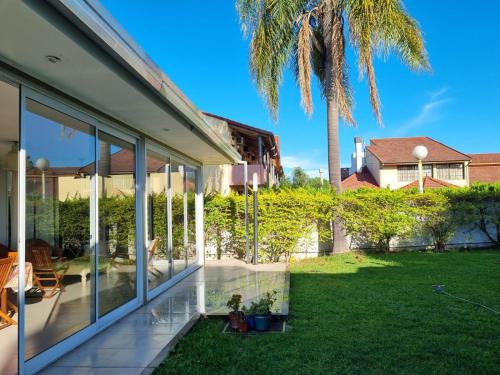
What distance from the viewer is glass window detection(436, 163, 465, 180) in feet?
92.3

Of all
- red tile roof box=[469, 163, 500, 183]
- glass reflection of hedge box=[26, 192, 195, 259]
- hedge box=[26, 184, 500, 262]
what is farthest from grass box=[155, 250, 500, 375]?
red tile roof box=[469, 163, 500, 183]

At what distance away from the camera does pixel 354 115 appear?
1207 centimetres

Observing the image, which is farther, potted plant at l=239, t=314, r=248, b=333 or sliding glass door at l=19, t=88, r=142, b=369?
potted plant at l=239, t=314, r=248, b=333

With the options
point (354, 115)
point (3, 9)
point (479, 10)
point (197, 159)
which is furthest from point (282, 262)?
point (479, 10)

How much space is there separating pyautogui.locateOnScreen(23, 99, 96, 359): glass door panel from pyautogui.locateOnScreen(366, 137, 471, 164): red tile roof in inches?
1035

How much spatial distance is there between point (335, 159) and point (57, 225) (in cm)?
909

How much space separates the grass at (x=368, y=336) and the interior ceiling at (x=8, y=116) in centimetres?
324

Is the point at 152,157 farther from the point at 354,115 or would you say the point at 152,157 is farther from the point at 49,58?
the point at 354,115

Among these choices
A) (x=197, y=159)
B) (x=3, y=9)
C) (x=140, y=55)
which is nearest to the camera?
(x=3, y=9)

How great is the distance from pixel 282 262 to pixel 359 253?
2.36 meters

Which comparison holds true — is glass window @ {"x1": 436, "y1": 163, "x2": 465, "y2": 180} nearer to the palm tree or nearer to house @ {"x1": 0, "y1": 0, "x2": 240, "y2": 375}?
the palm tree

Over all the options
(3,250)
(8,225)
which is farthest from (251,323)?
(3,250)

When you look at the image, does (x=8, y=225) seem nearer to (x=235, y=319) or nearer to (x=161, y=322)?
(x=161, y=322)

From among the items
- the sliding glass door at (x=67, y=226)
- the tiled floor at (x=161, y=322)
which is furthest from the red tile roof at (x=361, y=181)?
the sliding glass door at (x=67, y=226)
